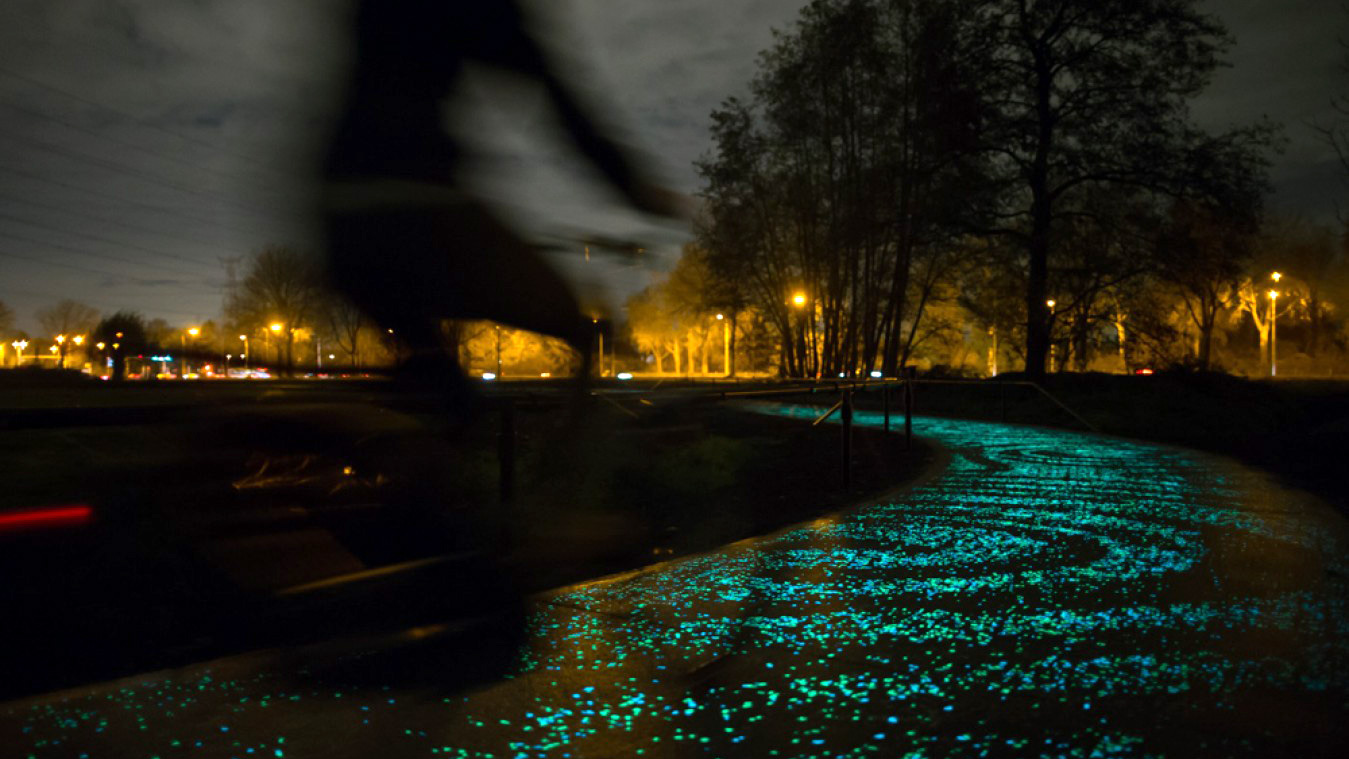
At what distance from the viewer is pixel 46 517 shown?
2553mm

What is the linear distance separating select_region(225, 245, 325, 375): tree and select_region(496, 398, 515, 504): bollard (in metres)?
1.28

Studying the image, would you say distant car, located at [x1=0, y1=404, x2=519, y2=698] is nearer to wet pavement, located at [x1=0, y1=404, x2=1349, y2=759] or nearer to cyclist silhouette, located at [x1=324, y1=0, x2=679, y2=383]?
wet pavement, located at [x1=0, y1=404, x2=1349, y2=759]

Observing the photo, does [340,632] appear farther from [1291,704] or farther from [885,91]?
[885,91]

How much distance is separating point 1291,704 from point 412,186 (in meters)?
2.85

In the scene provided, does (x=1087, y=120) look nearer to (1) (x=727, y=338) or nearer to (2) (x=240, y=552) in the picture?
(2) (x=240, y=552)

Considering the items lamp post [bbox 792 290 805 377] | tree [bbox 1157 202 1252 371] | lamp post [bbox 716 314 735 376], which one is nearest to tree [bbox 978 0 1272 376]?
tree [bbox 1157 202 1252 371]

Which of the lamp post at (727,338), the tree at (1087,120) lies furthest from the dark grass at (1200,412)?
the lamp post at (727,338)

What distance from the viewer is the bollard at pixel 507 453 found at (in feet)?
14.9

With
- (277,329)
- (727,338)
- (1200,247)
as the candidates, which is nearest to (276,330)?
(277,329)

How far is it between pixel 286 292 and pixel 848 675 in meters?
2.13

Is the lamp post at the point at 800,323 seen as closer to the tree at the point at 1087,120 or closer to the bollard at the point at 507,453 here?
the tree at the point at 1087,120

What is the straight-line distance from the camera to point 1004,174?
2238 cm

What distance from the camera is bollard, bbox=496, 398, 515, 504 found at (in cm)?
455

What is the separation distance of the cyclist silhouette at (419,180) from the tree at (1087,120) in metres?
21.2
